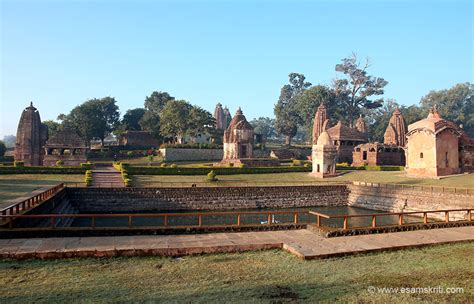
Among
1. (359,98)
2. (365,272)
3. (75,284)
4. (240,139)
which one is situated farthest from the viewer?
(359,98)

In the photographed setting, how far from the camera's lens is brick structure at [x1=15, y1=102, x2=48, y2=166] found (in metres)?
43.9

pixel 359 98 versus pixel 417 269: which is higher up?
pixel 359 98

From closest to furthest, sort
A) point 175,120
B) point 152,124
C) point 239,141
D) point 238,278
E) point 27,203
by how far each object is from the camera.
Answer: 1. point 238,278
2. point 27,203
3. point 239,141
4. point 175,120
5. point 152,124

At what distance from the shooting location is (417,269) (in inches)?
382

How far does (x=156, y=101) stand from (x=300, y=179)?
231 ft

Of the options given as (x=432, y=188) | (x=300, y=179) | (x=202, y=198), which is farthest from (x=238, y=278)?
(x=300, y=179)

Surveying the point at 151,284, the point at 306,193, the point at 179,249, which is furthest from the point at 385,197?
the point at 151,284

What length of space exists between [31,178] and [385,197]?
3172cm

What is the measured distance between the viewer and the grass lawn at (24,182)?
2449cm

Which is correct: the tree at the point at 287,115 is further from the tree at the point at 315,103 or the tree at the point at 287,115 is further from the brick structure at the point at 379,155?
the brick structure at the point at 379,155

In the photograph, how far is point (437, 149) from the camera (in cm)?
3728

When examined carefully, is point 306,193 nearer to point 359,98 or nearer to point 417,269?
point 417,269

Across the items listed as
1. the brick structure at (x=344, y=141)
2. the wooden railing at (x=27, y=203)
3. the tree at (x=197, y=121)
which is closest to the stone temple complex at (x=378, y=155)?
the brick structure at (x=344, y=141)

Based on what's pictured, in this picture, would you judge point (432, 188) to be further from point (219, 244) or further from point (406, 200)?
point (219, 244)
